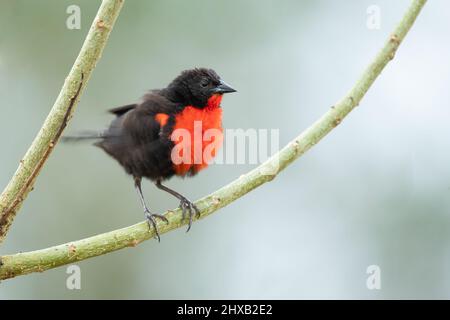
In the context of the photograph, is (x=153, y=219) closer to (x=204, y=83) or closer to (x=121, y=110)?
(x=204, y=83)

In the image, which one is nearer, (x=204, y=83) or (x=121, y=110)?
(x=204, y=83)

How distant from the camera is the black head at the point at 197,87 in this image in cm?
423

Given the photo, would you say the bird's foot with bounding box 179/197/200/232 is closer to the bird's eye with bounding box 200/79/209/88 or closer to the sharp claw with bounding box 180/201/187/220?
the sharp claw with bounding box 180/201/187/220

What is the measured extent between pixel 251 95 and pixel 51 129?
4.71 meters

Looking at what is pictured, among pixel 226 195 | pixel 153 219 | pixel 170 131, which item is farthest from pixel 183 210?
pixel 170 131

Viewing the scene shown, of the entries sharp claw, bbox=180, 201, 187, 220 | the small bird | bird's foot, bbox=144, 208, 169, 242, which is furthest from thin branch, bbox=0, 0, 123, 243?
the small bird

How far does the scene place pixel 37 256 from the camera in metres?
2.71

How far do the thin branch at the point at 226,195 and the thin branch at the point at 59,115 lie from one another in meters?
0.19

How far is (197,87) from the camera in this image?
14.0 ft

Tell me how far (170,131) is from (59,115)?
4.49ft

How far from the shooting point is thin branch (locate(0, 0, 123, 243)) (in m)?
2.56

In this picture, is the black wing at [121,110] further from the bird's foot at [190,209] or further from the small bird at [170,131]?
the bird's foot at [190,209]

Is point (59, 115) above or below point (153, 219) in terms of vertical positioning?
above

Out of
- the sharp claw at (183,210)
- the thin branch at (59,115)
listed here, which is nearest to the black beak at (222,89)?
the sharp claw at (183,210)
